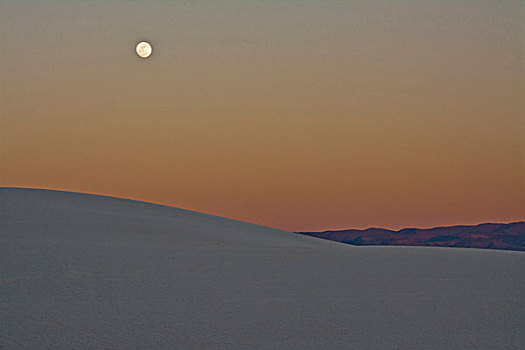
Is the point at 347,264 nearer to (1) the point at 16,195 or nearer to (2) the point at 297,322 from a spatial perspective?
(2) the point at 297,322

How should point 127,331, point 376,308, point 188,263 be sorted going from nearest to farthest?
point 127,331 < point 376,308 < point 188,263

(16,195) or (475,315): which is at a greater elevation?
(16,195)

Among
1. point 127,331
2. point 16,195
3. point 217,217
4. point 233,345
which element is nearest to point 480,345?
point 233,345

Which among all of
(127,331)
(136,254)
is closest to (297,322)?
(127,331)

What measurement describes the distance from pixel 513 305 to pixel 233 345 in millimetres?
3680

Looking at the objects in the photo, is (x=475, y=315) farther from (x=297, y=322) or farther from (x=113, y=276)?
(x=113, y=276)

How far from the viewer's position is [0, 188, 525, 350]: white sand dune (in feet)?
20.0

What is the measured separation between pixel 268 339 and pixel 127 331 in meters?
1.38

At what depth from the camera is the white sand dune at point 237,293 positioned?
240 inches

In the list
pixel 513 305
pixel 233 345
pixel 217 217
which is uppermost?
pixel 217 217

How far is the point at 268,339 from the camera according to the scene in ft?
19.8

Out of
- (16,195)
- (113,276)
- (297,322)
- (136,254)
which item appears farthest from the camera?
(16,195)

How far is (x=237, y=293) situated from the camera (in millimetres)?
8102

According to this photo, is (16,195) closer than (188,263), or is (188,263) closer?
(188,263)
